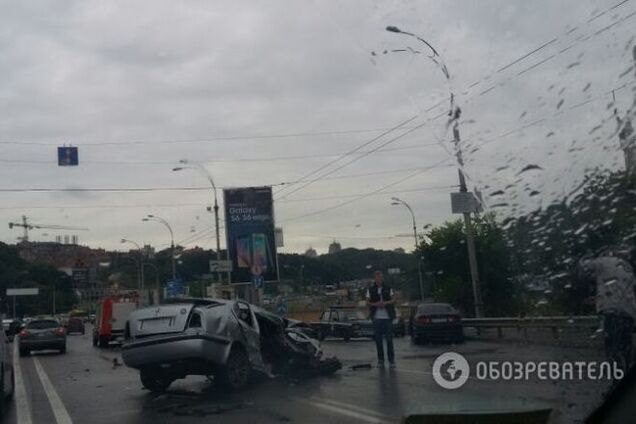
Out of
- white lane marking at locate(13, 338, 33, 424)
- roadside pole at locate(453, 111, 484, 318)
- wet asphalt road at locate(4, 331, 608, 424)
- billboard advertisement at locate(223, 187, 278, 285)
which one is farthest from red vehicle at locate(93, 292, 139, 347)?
roadside pole at locate(453, 111, 484, 318)

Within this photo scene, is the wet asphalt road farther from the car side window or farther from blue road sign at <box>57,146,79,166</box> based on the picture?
blue road sign at <box>57,146,79,166</box>

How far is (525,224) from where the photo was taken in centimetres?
519

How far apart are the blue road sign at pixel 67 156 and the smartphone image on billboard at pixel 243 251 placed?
1381 centimetres

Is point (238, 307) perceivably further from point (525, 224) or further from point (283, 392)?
point (525, 224)

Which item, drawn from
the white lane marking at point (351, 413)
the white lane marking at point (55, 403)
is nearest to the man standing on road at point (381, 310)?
the white lane marking at point (351, 413)

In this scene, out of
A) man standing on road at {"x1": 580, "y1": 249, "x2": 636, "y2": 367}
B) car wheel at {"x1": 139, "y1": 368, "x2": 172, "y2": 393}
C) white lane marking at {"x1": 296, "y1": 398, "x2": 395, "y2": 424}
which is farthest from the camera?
car wheel at {"x1": 139, "y1": 368, "x2": 172, "y2": 393}

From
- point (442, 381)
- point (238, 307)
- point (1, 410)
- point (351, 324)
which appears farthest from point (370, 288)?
point (351, 324)

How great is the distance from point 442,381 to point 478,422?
5137 millimetres

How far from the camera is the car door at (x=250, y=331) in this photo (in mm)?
13602

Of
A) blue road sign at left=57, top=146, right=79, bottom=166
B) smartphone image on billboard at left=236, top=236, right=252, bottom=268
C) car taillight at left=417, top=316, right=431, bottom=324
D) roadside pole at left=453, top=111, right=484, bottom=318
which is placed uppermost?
blue road sign at left=57, top=146, right=79, bottom=166

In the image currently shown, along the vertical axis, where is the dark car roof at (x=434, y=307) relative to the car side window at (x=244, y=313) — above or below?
below

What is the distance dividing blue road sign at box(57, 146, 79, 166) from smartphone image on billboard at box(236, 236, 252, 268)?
544 inches

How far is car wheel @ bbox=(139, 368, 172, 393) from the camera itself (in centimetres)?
1327

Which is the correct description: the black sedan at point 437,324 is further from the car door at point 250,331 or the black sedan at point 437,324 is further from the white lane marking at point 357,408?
the white lane marking at point 357,408
